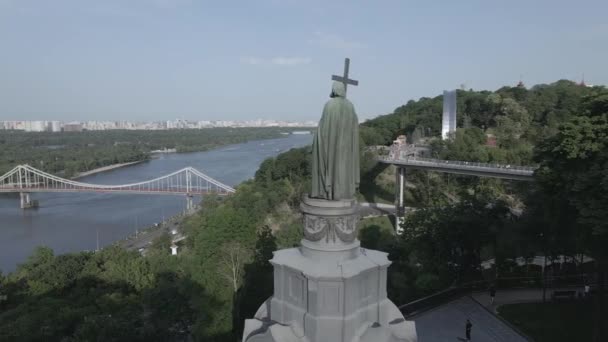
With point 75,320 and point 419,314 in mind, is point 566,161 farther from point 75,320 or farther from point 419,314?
point 75,320

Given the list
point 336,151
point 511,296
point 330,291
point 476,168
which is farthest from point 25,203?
point 330,291

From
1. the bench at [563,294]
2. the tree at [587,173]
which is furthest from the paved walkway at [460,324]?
the bench at [563,294]

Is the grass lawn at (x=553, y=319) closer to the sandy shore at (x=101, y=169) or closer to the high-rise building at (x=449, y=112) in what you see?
the high-rise building at (x=449, y=112)

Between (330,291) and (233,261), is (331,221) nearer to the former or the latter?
(330,291)

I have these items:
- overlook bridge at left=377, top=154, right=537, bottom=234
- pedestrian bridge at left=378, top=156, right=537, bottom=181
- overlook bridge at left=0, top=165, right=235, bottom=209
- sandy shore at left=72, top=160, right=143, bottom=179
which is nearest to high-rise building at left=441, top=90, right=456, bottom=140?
overlook bridge at left=377, top=154, right=537, bottom=234

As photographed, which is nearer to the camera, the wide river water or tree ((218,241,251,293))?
tree ((218,241,251,293))

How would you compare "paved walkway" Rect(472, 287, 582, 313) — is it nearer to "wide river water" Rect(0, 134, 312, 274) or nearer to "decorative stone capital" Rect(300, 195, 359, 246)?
"decorative stone capital" Rect(300, 195, 359, 246)
